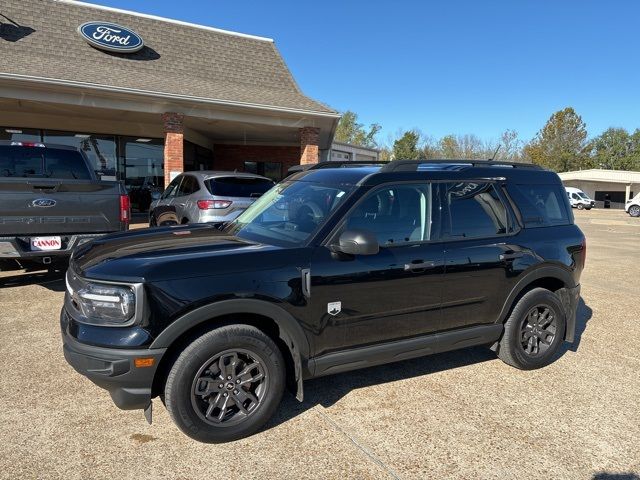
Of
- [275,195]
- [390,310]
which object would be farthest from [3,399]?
[390,310]

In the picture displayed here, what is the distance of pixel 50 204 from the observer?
18.4ft

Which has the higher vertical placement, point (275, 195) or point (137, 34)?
point (137, 34)

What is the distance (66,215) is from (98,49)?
929 cm

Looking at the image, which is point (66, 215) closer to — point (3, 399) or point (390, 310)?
point (3, 399)

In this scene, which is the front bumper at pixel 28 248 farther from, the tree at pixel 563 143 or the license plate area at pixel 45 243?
the tree at pixel 563 143

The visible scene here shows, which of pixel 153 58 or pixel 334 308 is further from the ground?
pixel 153 58

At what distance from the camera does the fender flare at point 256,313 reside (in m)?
2.75

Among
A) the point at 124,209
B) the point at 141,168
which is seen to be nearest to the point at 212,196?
the point at 124,209

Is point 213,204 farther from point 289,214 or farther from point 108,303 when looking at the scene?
point 108,303

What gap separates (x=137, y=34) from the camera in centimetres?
1378

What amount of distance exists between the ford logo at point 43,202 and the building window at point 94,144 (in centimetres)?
970

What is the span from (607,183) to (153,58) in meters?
54.6

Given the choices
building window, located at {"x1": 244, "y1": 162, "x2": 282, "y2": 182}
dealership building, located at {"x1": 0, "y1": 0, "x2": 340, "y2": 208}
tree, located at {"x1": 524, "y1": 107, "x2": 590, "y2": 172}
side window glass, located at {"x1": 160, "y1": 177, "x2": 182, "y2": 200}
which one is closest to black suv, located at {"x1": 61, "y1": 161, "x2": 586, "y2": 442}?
side window glass, located at {"x1": 160, "y1": 177, "x2": 182, "y2": 200}

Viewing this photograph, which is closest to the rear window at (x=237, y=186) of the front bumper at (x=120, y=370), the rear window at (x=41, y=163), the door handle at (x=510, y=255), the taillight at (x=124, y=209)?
the taillight at (x=124, y=209)
